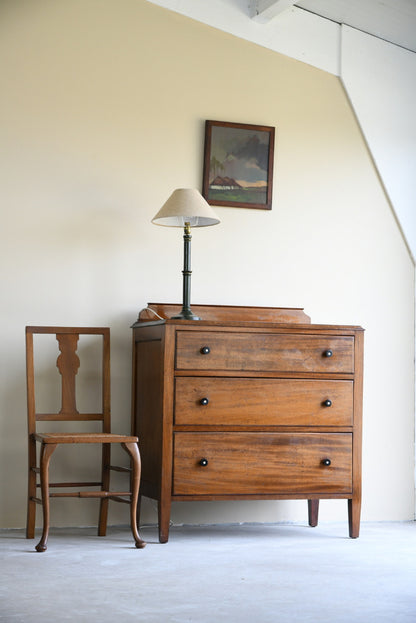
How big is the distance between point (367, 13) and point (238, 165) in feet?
3.73

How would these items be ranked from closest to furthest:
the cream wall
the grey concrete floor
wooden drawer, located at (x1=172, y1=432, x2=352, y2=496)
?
the grey concrete floor < wooden drawer, located at (x1=172, y1=432, x2=352, y2=496) < the cream wall

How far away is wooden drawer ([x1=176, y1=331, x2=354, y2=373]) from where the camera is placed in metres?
3.70

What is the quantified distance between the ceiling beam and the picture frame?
Answer: 603 millimetres

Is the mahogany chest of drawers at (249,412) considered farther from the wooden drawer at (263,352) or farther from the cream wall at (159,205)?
the cream wall at (159,205)

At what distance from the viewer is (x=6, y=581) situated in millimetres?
2855

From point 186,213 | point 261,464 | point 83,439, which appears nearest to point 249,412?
point 261,464

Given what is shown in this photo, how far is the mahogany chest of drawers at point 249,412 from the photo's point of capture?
12.0 ft

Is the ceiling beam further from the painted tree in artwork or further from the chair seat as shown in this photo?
the chair seat

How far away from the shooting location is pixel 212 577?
300 cm

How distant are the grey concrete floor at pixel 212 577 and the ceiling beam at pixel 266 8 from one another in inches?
108

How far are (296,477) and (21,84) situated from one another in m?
2.39

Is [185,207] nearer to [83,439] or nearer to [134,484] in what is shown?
[83,439]

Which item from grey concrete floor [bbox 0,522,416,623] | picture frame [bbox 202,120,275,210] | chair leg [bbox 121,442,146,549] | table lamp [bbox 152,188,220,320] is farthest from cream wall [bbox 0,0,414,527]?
chair leg [bbox 121,442,146,549]

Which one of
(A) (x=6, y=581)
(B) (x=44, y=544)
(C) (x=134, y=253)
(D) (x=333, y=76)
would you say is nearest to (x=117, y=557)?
(B) (x=44, y=544)
